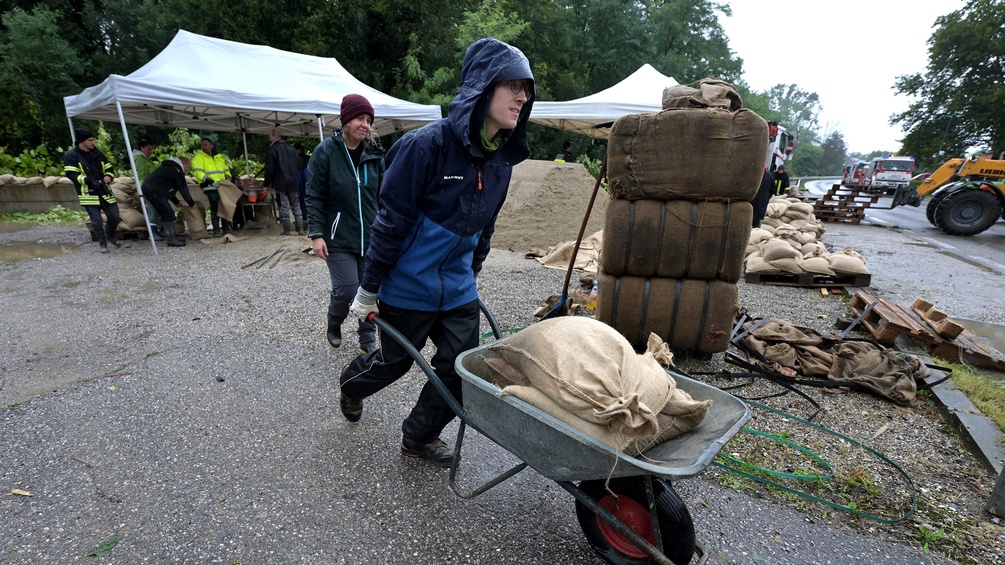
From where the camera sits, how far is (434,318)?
2258 millimetres

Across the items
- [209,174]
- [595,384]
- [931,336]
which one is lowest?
[931,336]

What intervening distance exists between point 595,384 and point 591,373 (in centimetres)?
4

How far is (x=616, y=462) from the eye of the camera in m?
1.41

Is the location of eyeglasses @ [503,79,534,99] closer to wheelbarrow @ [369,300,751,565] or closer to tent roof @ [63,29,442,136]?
wheelbarrow @ [369,300,751,565]

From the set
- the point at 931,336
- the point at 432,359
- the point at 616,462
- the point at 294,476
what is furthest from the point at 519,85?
the point at 931,336

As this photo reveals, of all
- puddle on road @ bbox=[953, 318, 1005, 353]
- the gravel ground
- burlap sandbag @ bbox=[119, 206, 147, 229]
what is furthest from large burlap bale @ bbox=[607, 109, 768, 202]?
burlap sandbag @ bbox=[119, 206, 147, 229]

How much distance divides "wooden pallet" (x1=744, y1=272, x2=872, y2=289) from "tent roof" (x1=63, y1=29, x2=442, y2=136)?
735 cm

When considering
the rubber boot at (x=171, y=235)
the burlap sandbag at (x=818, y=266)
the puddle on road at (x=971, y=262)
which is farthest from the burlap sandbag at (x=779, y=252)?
the rubber boot at (x=171, y=235)

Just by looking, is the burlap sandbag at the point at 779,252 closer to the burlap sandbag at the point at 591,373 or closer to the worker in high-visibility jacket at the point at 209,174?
the burlap sandbag at the point at 591,373

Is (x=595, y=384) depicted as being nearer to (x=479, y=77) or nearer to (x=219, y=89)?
(x=479, y=77)

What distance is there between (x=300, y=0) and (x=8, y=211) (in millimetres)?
12158

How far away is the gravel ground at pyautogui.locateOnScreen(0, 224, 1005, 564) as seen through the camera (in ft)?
6.65

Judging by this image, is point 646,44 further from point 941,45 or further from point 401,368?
point 401,368

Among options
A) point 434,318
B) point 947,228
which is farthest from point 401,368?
point 947,228
